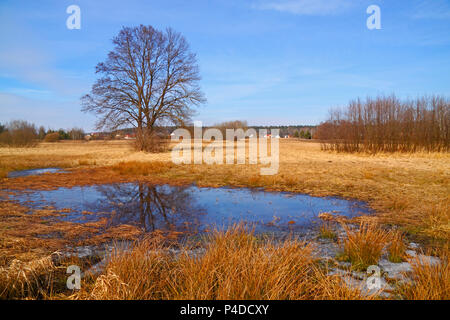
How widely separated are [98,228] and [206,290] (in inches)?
155

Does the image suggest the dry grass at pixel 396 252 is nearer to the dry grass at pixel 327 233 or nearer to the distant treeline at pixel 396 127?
the dry grass at pixel 327 233

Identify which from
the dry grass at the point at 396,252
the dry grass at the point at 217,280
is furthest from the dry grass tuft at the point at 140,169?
the dry grass at the point at 396,252

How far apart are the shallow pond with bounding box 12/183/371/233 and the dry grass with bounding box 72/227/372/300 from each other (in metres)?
2.29

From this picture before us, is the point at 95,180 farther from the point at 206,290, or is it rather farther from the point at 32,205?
the point at 206,290

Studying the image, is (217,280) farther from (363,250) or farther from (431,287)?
(363,250)

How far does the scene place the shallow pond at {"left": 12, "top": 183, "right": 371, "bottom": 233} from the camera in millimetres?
6125

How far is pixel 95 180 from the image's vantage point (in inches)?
480

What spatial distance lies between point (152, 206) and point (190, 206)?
1.17 m

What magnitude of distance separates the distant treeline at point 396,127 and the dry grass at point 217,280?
2513 centimetres

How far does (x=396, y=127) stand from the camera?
77.3ft

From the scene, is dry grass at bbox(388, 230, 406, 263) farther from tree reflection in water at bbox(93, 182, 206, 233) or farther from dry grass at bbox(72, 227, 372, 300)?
tree reflection in water at bbox(93, 182, 206, 233)

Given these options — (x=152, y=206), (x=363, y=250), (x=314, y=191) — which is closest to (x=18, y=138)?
(x=152, y=206)

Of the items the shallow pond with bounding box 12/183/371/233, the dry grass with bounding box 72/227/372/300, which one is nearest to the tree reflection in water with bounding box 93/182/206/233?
the shallow pond with bounding box 12/183/371/233
